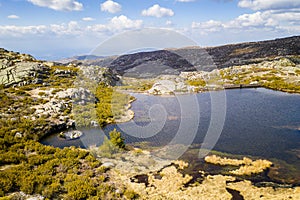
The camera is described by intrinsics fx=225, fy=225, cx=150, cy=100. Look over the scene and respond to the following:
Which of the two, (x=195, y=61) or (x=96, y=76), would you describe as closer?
(x=96, y=76)

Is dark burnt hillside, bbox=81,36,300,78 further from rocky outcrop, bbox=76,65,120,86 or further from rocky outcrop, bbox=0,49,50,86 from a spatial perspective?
rocky outcrop, bbox=0,49,50,86

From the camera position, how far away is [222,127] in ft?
90.3

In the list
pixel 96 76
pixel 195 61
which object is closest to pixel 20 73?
pixel 96 76

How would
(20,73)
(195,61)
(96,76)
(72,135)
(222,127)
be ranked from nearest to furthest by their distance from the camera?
(72,135), (222,127), (20,73), (96,76), (195,61)

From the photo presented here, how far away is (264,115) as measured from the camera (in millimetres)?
31547

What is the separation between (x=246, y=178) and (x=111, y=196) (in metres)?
10.1

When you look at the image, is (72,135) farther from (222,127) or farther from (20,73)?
(20,73)

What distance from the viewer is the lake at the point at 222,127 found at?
22.3 metres

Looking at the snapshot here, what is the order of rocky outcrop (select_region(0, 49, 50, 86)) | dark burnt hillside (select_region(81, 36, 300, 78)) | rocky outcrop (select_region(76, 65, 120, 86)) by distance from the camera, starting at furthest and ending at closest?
dark burnt hillside (select_region(81, 36, 300, 78)) < rocky outcrop (select_region(76, 65, 120, 86)) < rocky outcrop (select_region(0, 49, 50, 86))

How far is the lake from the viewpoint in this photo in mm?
22266

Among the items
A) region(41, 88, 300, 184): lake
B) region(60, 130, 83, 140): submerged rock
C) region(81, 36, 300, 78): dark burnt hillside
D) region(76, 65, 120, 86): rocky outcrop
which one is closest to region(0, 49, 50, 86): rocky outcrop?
region(76, 65, 120, 86): rocky outcrop

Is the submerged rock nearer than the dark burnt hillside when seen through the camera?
Yes

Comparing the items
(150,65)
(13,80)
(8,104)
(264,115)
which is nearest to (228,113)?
(264,115)

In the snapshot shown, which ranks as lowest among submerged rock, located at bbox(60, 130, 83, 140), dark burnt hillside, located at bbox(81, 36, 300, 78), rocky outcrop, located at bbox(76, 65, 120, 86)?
submerged rock, located at bbox(60, 130, 83, 140)
